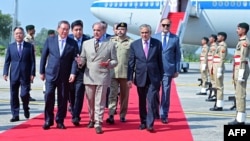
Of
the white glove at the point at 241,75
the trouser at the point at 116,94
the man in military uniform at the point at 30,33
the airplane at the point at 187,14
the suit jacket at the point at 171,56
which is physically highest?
the airplane at the point at 187,14

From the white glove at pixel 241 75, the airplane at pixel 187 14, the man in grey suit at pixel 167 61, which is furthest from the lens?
the airplane at pixel 187 14

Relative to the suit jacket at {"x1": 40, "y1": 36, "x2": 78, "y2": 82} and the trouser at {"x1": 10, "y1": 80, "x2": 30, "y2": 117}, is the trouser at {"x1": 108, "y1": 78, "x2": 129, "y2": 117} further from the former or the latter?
the trouser at {"x1": 10, "y1": 80, "x2": 30, "y2": 117}

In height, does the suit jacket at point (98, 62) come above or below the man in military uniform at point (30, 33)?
below

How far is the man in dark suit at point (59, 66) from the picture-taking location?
29.7ft

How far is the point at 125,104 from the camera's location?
995 cm

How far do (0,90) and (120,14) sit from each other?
47.5 feet

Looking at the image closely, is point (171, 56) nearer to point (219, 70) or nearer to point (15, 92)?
point (219, 70)

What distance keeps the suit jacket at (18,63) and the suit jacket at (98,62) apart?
4.99 feet

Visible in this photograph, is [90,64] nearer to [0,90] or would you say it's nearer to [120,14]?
[0,90]

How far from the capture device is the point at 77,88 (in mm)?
9414

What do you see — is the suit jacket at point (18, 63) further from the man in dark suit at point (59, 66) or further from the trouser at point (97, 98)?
the trouser at point (97, 98)

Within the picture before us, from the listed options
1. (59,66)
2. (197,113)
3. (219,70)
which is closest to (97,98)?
(59,66)

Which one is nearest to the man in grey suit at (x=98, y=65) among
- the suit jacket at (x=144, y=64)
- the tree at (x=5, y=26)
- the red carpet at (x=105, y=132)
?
the red carpet at (x=105, y=132)

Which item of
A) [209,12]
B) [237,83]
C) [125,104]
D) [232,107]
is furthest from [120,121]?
[209,12]
